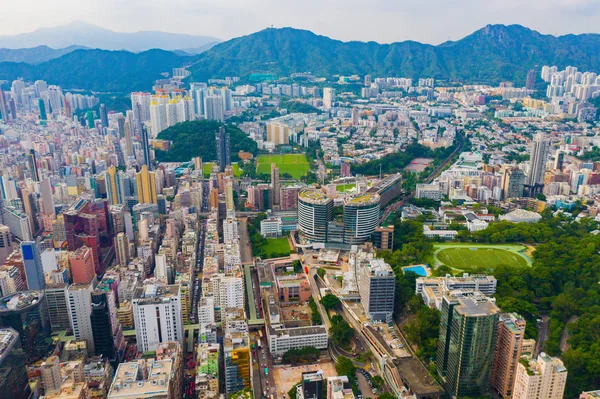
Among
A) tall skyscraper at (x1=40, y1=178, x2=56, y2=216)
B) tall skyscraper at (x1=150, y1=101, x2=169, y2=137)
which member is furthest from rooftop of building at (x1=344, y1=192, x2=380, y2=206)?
tall skyscraper at (x1=150, y1=101, x2=169, y2=137)

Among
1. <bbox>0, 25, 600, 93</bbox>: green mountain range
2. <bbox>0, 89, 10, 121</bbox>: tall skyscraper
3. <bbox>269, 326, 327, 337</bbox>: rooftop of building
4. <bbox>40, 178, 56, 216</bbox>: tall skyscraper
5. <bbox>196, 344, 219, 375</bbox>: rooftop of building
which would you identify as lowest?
<bbox>269, 326, 327, 337</bbox>: rooftop of building

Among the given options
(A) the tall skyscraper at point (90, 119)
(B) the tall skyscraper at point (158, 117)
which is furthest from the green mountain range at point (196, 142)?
(A) the tall skyscraper at point (90, 119)

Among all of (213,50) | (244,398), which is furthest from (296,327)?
(213,50)

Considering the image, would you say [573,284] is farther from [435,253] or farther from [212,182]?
[212,182]

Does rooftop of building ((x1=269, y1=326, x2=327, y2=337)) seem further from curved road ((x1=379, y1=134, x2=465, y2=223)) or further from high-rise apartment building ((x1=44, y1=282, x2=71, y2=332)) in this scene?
curved road ((x1=379, y1=134, x2=465, y2=223))

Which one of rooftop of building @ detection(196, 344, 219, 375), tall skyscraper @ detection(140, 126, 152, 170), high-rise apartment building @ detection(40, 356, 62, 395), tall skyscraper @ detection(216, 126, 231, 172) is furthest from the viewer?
tall skyscraper @ detection(140, 126, 152, 170)

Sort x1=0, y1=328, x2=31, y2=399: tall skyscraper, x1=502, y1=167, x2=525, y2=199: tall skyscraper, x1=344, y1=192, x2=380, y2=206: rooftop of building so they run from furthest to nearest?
x1=502, y1=167, x2=525, y2=199: tall skyscraper < x1=344, y1=192, x2=380, y2=206: rooftop of building < x1=0, y1=328, x2=31, y2=399: tall skyscraper
